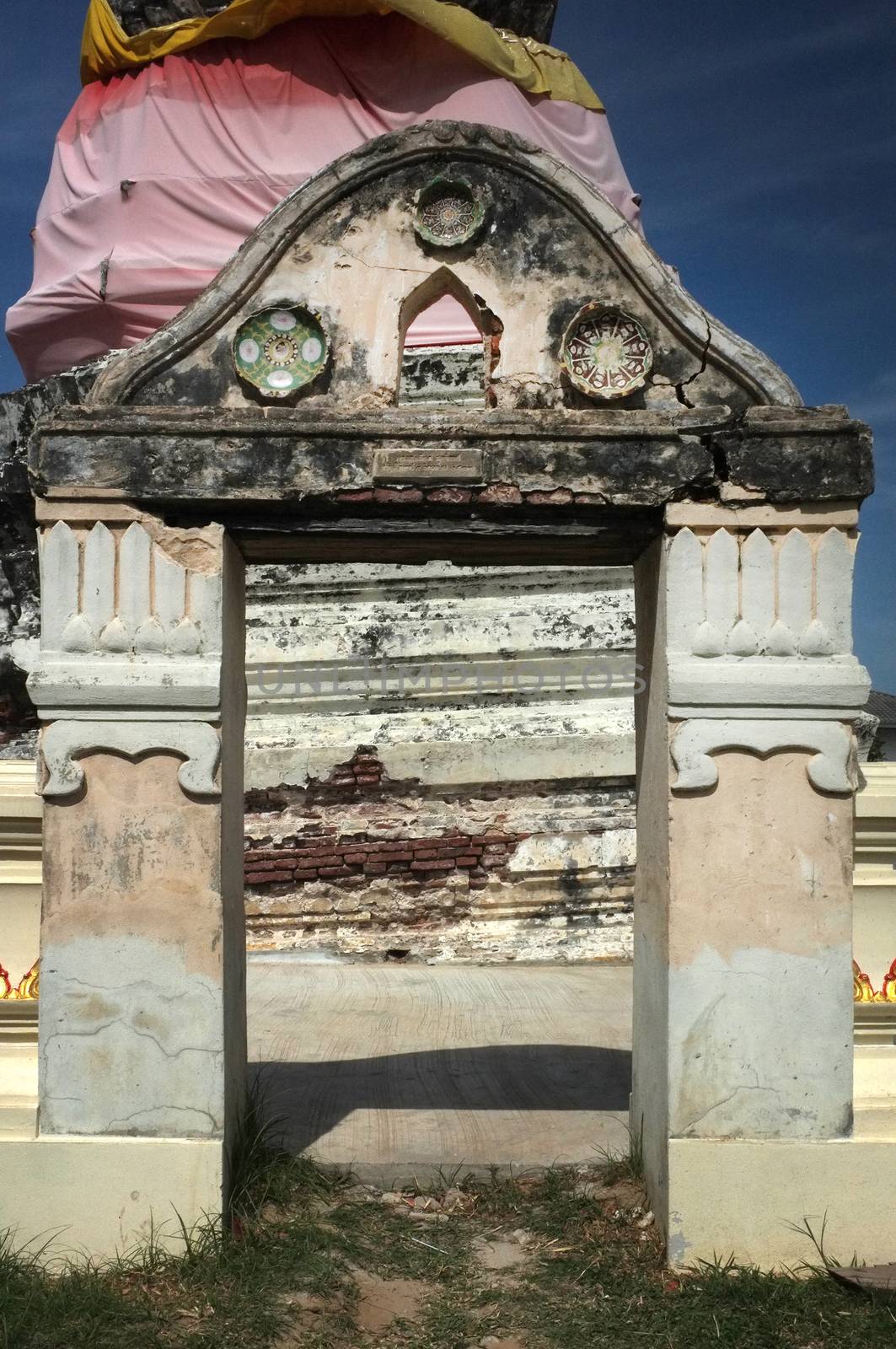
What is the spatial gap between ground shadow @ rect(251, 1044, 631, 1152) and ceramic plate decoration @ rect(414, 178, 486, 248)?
3.34 meters

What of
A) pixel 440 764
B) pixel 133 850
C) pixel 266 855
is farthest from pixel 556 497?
pixel 266 855

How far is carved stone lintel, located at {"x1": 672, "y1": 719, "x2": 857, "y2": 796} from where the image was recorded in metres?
4.29

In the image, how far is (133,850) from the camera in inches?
167

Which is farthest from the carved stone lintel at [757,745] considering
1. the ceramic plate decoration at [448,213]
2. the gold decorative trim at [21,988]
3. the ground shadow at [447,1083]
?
the gold decorative trim at [21,988]

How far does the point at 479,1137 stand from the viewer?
213 inches

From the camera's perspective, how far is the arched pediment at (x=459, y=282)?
4.43 m

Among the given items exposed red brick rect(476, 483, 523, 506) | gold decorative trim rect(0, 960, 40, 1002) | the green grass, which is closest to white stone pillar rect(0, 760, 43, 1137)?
gold decorative trim rect(0, 960, 40, 1002)

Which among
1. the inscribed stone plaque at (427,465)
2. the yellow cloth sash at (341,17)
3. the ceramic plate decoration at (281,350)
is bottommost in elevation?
the inscribed stone plaque at (427,465)

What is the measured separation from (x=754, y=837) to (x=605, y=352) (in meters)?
1.67

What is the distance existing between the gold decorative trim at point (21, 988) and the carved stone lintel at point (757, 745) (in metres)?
2.45

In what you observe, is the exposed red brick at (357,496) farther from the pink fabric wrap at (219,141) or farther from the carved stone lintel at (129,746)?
the pink fabric wrap at (219,141)

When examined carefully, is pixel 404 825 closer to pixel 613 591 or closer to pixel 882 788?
pixel 613 591

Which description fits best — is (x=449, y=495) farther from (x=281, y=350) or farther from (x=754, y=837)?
(x=754, y=837)

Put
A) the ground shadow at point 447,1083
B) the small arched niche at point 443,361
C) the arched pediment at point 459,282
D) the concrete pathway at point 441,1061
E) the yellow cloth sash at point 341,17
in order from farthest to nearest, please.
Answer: the yellow cloth sash at point 341,17 < the small arched niche at point 443,361 < the ground shadow at point 447,1083 < the concrete pathway at point 441,1061 < the arched pediment at point 459,282
